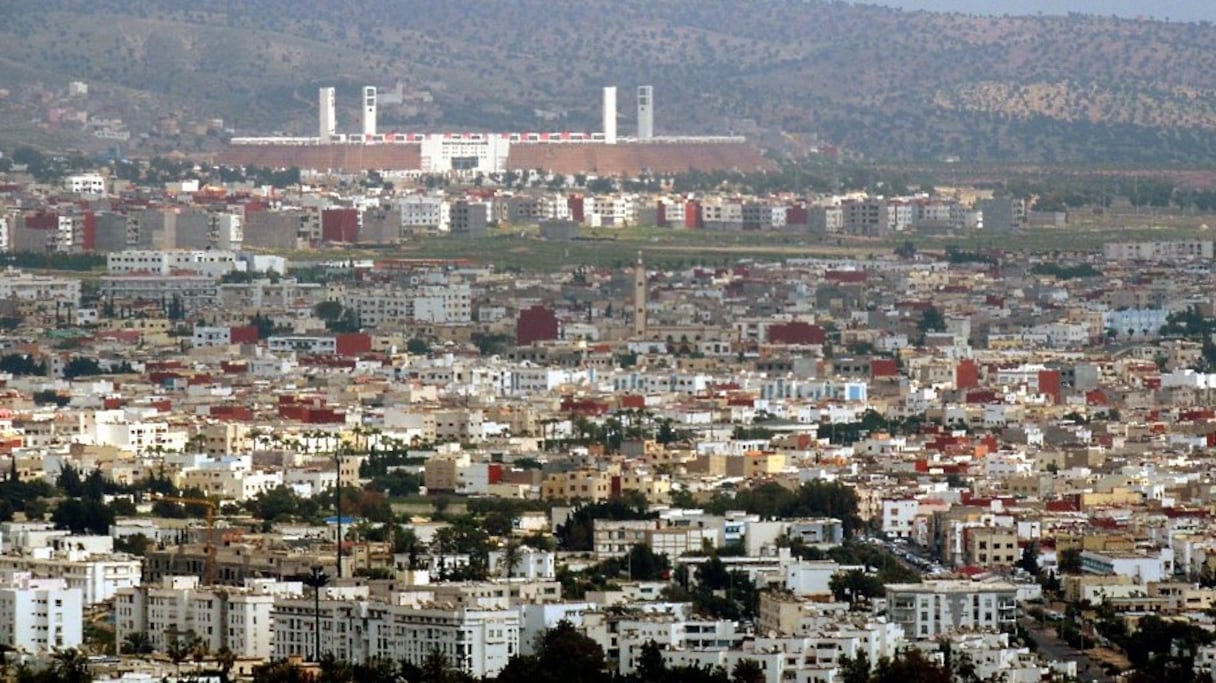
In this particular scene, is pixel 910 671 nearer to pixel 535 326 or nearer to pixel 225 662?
pixel 225 662

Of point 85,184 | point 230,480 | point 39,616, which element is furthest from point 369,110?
point 39,616

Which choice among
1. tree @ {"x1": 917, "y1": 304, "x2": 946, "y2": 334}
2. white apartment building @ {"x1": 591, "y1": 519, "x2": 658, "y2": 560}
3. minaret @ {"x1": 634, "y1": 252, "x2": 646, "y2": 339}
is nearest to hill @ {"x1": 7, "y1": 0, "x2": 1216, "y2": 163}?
minaret @ {"x1": 634, "y1": 252, "x2": 646, "y2": 339}

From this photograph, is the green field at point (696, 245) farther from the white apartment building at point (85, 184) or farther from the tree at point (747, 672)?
the tree at point (747, 672)

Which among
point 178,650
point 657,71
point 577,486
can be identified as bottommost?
point 577,486

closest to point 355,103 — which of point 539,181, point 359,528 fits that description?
point 539,181

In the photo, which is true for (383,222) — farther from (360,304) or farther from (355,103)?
(355,103)

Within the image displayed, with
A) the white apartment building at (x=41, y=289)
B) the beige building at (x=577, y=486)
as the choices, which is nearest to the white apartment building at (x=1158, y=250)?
the white apartment building at (x=41, y=289)
